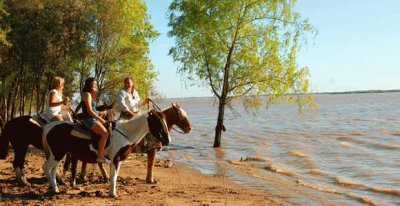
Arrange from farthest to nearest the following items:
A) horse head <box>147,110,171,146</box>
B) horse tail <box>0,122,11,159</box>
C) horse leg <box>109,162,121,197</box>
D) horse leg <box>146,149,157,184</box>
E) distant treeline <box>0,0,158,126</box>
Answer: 1. distant treeline <box>0,0,158,126</box>
2. horse leg <box>146,149,157,184</box>
3. horse tail <box>0,122,11,159</box>
4. horse head <box>147,110,171,146</box>
5. horse leg <box>109,162,121,197</box>

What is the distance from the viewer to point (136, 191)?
10438mm

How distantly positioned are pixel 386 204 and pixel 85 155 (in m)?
7.68

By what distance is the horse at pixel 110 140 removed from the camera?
9.30 meters

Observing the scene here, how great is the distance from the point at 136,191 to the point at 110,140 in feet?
5.73

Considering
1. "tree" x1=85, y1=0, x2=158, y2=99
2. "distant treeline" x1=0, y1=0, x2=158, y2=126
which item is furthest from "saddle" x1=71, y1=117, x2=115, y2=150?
"tree" x1=85, y1=0, x2=158, y2=99

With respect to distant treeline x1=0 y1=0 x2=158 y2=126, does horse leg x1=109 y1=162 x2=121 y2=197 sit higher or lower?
lower

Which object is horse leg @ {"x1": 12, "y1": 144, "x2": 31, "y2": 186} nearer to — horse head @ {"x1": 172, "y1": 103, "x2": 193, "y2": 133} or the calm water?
horse head @ {"x1": 172, "y1": 103, "x2": 193, "y2": 133}

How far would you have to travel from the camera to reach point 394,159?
19.8m

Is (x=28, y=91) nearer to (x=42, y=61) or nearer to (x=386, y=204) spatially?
(x=42, y=61)

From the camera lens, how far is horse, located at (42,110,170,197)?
930cm

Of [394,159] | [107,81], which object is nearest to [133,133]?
[394,159]

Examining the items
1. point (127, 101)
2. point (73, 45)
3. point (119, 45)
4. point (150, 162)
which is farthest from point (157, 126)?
point (119, 45)

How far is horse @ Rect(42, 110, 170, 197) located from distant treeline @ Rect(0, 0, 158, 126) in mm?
13460

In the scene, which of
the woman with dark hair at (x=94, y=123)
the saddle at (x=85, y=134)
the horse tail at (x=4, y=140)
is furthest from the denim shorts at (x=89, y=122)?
the horse tail at (x=4, y=140)
